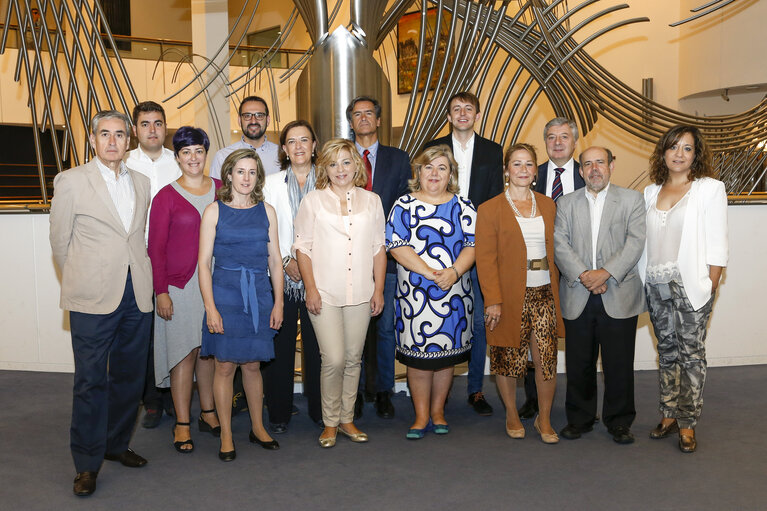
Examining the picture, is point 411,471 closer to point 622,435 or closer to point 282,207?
point 622,435

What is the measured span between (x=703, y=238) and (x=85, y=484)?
2858mm

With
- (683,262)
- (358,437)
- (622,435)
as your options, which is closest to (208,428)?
(358,437)

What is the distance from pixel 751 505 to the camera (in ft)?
8.86

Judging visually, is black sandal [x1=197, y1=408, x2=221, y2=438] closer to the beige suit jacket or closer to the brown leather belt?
the beige suit jacket

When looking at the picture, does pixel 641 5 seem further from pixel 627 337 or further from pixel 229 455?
pixel 229 455

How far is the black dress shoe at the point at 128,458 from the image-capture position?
3.13 metres

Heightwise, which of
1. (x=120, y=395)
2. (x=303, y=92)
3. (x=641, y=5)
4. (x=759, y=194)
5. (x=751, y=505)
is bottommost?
(x=751, y=505)

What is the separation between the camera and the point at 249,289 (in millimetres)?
3189

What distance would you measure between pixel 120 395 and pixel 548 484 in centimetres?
186

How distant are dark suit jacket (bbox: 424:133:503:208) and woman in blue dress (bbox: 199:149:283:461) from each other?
3.77 ft

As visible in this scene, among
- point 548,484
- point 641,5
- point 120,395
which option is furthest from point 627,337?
point 641,5

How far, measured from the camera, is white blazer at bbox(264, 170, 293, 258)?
11.6ft

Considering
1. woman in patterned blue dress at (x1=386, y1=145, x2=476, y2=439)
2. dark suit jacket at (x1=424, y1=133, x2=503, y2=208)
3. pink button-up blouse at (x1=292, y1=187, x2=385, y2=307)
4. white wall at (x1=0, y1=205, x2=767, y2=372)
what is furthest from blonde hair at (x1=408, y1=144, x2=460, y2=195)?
white wall at (x1=0, y1=205, x2=767, y2=372)

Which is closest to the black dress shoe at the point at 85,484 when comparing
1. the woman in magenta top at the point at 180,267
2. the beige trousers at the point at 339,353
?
the woman in magenta top at the point at 180,267
